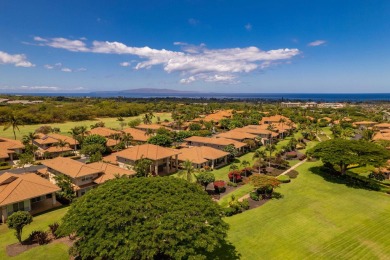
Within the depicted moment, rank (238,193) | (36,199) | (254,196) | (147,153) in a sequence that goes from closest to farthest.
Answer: (36,199) → (254,196) → (238,193) → (147,153)

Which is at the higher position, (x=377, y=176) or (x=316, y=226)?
(x=377, y=176)

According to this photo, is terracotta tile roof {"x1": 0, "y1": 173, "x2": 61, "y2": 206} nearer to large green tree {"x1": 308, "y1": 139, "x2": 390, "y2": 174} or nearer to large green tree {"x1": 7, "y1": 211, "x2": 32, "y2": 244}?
large green tree {"x1": 7, "y1": 211, "x2": 32, "y2": 244}

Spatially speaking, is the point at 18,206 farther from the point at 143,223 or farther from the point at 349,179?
the point at 349,179

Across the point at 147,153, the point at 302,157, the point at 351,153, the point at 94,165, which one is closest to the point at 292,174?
the point at 351,153

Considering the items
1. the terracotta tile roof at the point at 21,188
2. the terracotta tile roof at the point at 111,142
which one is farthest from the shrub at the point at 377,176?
the terracotta tile roof at the point at 111,142

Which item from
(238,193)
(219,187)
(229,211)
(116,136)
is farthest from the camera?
(116,136)

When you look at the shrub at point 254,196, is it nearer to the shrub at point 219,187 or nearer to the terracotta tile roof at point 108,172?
the shrub at point 219,187

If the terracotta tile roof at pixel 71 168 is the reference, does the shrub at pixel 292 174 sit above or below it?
below

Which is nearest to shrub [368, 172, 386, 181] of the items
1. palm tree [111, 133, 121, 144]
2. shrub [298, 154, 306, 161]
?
shrub [298, 154, 306, 161]
